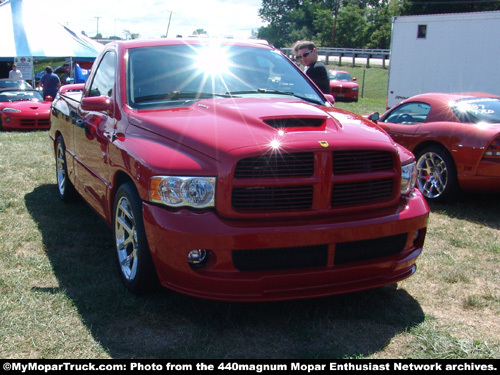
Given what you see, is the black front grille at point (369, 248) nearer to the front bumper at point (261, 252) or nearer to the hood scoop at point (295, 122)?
the front bumper at point (261, 252)

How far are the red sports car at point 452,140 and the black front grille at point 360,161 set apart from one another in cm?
329

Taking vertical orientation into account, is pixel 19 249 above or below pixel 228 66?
below

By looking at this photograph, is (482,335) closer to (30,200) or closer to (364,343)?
(364,343)

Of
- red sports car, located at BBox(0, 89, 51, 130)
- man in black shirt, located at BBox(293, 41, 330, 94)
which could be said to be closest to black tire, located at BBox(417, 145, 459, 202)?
man in black shirt, located at BBox(293, 41, 330, 94)

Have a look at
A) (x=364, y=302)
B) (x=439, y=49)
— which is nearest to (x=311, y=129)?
(x=364, y=302)

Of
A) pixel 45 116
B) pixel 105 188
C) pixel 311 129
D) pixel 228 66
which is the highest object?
pixel 228 66

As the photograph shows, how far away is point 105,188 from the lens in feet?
14.0

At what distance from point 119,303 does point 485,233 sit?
3851mm

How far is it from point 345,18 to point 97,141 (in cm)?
6586

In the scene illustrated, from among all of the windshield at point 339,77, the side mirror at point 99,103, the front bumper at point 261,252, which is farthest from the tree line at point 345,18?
the front bumper at point 261,252

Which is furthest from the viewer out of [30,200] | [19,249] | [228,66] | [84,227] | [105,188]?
[30,200]

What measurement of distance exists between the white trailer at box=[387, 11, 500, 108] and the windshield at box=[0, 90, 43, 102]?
392 inches

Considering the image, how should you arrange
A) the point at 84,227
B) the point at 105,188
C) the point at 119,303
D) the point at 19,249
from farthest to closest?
the point at 84,227 → the point at 19,249 → the point at 105,188 → the point at 119,303

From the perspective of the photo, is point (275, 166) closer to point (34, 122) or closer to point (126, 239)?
point (126, 239)
